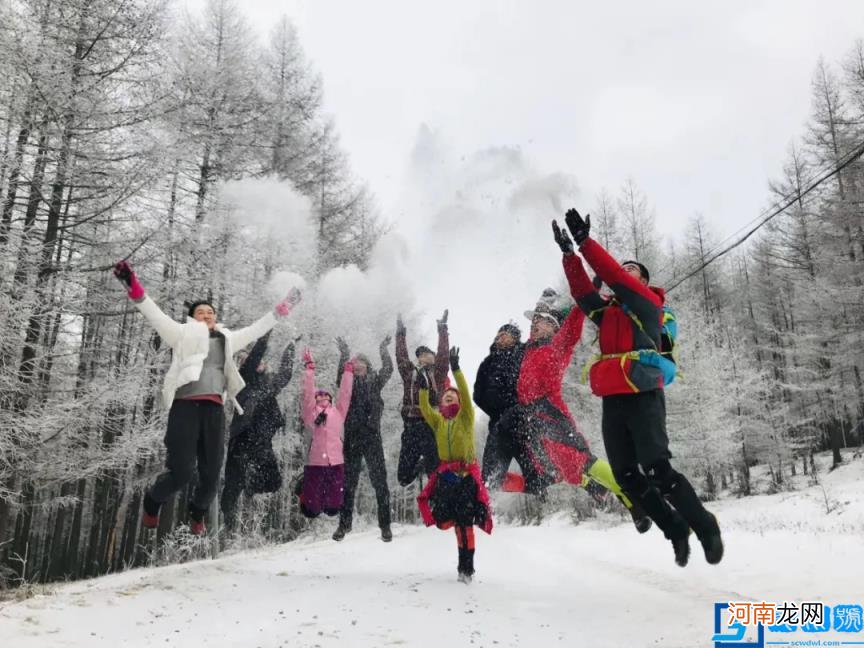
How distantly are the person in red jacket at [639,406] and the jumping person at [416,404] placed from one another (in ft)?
10.1

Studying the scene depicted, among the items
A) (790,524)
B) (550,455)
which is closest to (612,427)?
(550,455)

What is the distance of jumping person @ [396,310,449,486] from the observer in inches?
302

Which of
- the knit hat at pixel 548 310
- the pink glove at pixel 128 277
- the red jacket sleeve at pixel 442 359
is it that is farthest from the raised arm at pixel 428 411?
the pink glove at pixel 128 277

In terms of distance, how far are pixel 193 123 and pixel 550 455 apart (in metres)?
10.7

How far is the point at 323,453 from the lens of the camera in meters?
7.67

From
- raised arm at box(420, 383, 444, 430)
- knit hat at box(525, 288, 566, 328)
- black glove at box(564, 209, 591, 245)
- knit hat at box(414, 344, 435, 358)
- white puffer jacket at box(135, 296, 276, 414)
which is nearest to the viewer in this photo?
black glove at box(564, 209, 591, 245)

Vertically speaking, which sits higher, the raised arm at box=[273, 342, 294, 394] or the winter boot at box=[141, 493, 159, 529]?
the raised arm at box=[273, 342, 294, 394]

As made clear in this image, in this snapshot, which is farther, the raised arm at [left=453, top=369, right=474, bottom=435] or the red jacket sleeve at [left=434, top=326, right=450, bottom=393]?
the red jacket sleeve at [left=434, top=326, right=450, bottom=393]

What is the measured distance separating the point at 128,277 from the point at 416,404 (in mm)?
3971

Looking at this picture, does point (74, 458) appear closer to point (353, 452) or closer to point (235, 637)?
point (353, 452)

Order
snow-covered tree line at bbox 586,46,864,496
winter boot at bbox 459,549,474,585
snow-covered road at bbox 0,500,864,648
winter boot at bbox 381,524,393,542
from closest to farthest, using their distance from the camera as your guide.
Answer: snow-covered road at bbox 0,500,864,648 < winter boot at bbox 459,549,474,585 < winter boot at bbox 381,524,393,542 < snow-covered tree line at bbox 586,46,864,496

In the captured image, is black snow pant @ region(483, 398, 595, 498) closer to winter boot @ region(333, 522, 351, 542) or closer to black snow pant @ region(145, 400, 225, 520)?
winter boot @ region(333, 522, 351, 542)

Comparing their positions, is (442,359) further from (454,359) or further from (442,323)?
(454,359)

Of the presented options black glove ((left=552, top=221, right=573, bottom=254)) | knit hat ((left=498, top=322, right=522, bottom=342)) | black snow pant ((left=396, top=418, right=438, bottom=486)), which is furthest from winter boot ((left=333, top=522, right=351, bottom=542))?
black glove ((left=552, top=221, right=573, bottom=254))
